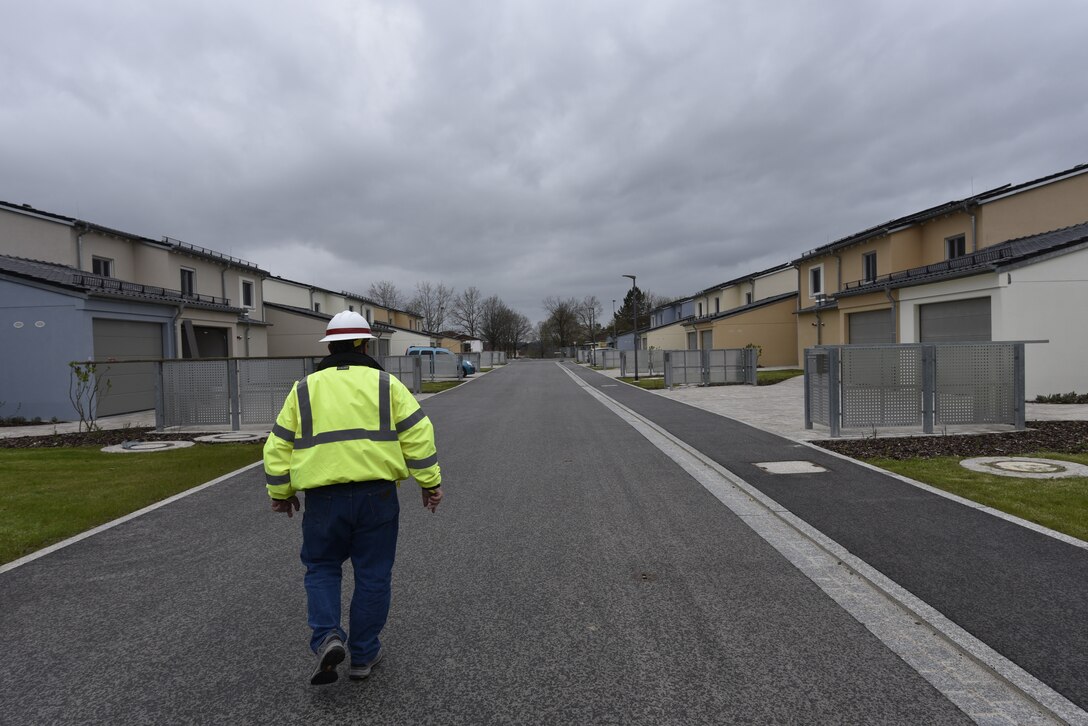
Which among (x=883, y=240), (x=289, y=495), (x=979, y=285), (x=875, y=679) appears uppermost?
(x=883, y=240)

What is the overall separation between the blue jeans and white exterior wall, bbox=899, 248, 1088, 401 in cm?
1794

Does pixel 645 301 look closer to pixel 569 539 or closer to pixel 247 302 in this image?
pixel 247 302

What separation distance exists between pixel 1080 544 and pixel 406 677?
5110 mm

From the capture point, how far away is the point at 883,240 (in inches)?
1070

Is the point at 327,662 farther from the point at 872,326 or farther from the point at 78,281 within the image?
the point at 872,326

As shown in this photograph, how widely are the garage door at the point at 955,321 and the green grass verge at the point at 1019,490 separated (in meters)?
9.96

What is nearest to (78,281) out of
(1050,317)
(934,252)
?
(1050,317)

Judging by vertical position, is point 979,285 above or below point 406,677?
above

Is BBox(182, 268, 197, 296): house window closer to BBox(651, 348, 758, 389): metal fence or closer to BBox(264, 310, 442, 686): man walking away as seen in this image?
BBox(651, 348, 758, 389): metal fence

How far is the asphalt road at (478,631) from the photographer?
281 centimetres

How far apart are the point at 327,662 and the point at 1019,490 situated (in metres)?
7.10

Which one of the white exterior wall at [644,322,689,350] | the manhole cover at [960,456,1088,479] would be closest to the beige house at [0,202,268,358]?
the manhole cover at [960,456,1088,479]

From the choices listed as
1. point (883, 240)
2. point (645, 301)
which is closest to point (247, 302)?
point (883, 240)

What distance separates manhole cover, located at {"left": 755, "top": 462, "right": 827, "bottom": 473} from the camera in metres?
8.16
